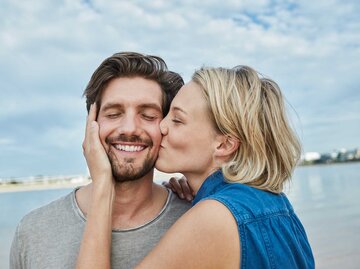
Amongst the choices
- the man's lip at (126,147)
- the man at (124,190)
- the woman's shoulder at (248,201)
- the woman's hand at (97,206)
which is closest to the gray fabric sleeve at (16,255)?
the man at (124,190)

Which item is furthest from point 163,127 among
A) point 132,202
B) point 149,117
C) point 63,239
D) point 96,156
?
point 63,239

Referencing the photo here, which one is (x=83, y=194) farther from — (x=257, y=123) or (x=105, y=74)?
(x=257, y=123)

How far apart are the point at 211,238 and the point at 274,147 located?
0.80 m

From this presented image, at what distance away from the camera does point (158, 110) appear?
299 cm

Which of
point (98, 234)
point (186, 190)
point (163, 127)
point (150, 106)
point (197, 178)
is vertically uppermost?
point (150, 106)

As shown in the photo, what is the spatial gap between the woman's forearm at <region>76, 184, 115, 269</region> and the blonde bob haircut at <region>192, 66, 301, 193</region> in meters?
0.71

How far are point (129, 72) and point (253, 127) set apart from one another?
3.55ft

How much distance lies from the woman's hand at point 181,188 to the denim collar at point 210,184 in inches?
20.1

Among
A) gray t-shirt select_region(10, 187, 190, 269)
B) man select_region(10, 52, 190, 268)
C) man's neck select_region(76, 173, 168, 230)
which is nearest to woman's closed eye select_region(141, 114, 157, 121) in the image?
man select_region(10, 52, 190, 268)

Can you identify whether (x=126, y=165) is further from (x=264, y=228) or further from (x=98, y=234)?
(x=264, y=228)

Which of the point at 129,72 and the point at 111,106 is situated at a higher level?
the point at 129,72

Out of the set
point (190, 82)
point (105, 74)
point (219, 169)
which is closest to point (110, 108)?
point (105, 74)

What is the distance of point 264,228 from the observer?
2.08 m

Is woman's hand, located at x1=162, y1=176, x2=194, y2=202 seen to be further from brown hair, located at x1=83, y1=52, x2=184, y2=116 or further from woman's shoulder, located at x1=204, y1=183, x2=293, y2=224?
woman's shoulder, located at x1=204, y1=183, x2=293, y2=224
